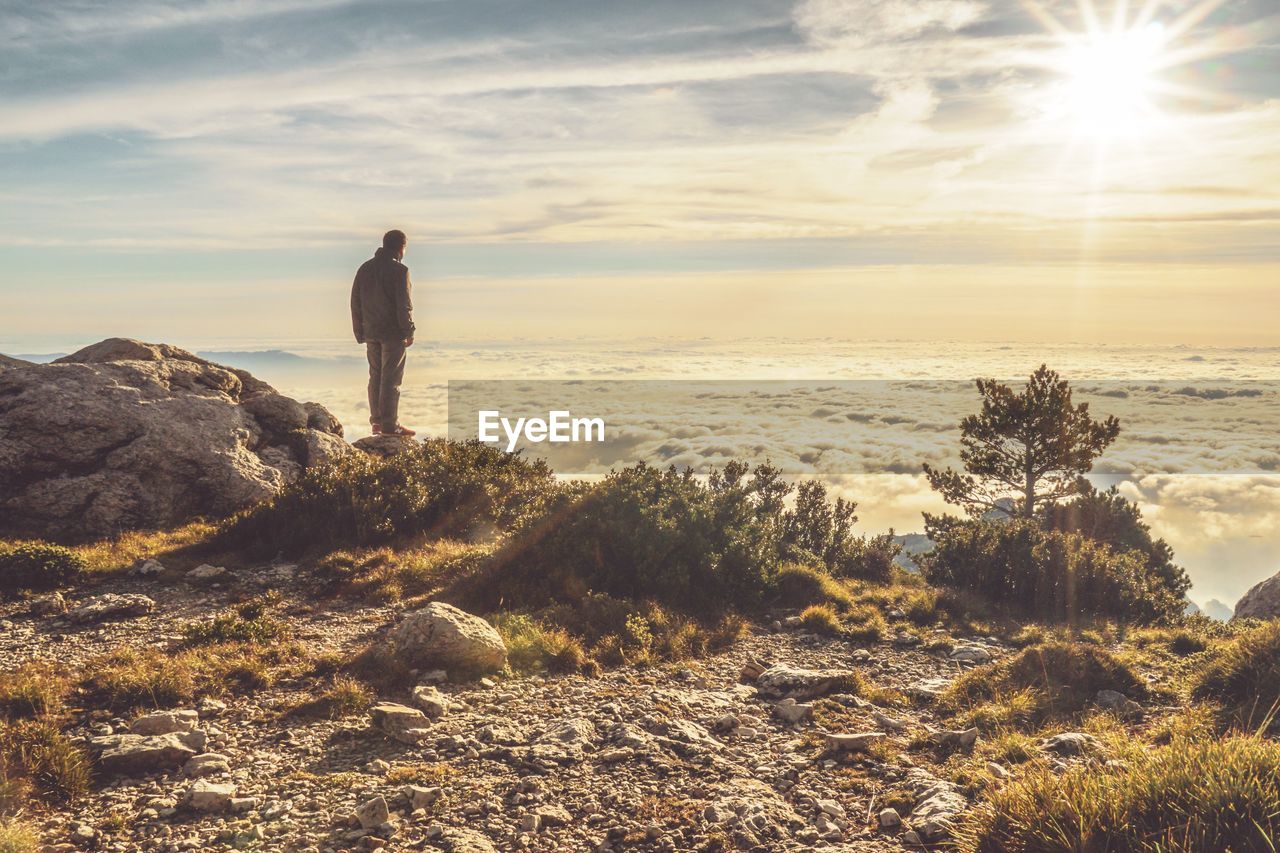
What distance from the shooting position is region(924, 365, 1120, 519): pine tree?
88.3ft

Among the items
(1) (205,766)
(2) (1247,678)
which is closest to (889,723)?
(2) (1247,678)

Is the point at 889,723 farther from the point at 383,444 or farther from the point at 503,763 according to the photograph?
the point at 383,444

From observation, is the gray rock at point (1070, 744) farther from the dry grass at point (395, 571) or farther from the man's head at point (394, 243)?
the man's head at point (394, 243)

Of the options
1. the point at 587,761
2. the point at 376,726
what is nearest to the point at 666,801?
the point at 587,761

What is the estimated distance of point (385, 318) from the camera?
18.5m

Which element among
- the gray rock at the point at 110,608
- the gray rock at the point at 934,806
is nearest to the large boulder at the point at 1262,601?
the gray rock at the point at 934,806

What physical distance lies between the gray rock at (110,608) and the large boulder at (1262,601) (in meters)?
20.2

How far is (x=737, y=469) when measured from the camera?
16609 millimetres

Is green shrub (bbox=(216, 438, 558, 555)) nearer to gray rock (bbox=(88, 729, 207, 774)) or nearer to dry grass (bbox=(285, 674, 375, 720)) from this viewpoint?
dry grass (bbox=(285, 674, 375, 720))

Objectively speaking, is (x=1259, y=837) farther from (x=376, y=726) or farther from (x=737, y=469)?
(x=737, y=469)

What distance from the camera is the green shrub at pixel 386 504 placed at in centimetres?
1252

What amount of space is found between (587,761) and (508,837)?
1.18m

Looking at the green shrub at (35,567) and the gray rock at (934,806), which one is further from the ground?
the green shrub at (35,567)

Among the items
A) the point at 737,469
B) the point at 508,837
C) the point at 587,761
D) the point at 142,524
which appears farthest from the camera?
the point at 737,469
